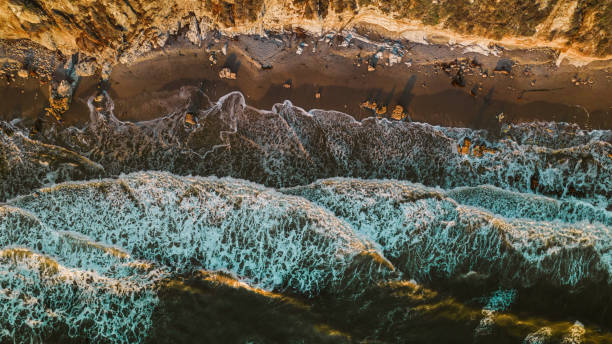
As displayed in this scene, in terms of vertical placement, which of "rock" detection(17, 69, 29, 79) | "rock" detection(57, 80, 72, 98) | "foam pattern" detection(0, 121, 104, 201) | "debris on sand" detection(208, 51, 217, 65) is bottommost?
"foam pattern" detection(0, 121, 104, 201)

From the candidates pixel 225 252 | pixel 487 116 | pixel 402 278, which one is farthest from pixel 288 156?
pixel 487 116

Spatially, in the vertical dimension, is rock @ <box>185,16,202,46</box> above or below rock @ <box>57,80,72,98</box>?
above

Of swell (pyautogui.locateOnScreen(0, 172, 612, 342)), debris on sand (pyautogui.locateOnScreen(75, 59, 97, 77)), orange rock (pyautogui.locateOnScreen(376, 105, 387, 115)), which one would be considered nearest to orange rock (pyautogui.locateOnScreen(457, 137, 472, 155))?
swell (pyautogui.locateOnScreen(0, 172, 612, 342))

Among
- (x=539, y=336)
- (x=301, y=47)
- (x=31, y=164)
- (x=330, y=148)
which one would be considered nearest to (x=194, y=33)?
(x=301, y=47)

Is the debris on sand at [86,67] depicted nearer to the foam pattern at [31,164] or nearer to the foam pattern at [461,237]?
the foam pattern at [31,164]

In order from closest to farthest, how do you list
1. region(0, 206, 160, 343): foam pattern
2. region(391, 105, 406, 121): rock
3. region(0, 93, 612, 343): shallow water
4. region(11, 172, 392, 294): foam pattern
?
1. region(0, 93, 612, 343): shallow water
2. region(0, 206, 160, 343): foam pattern
3. region(11, 172, 392, 294): foam pattern
4. region(391, 105, 406, 121): rock

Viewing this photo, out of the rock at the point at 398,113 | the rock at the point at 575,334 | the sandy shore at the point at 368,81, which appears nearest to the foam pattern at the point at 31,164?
the sandy shore at the point at 368,81

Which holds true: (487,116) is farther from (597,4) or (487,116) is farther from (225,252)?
(225,252)

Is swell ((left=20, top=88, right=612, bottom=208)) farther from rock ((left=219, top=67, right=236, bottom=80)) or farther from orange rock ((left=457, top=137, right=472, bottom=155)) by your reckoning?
rock ((left=219, top=67, right=236, bottom=80))
